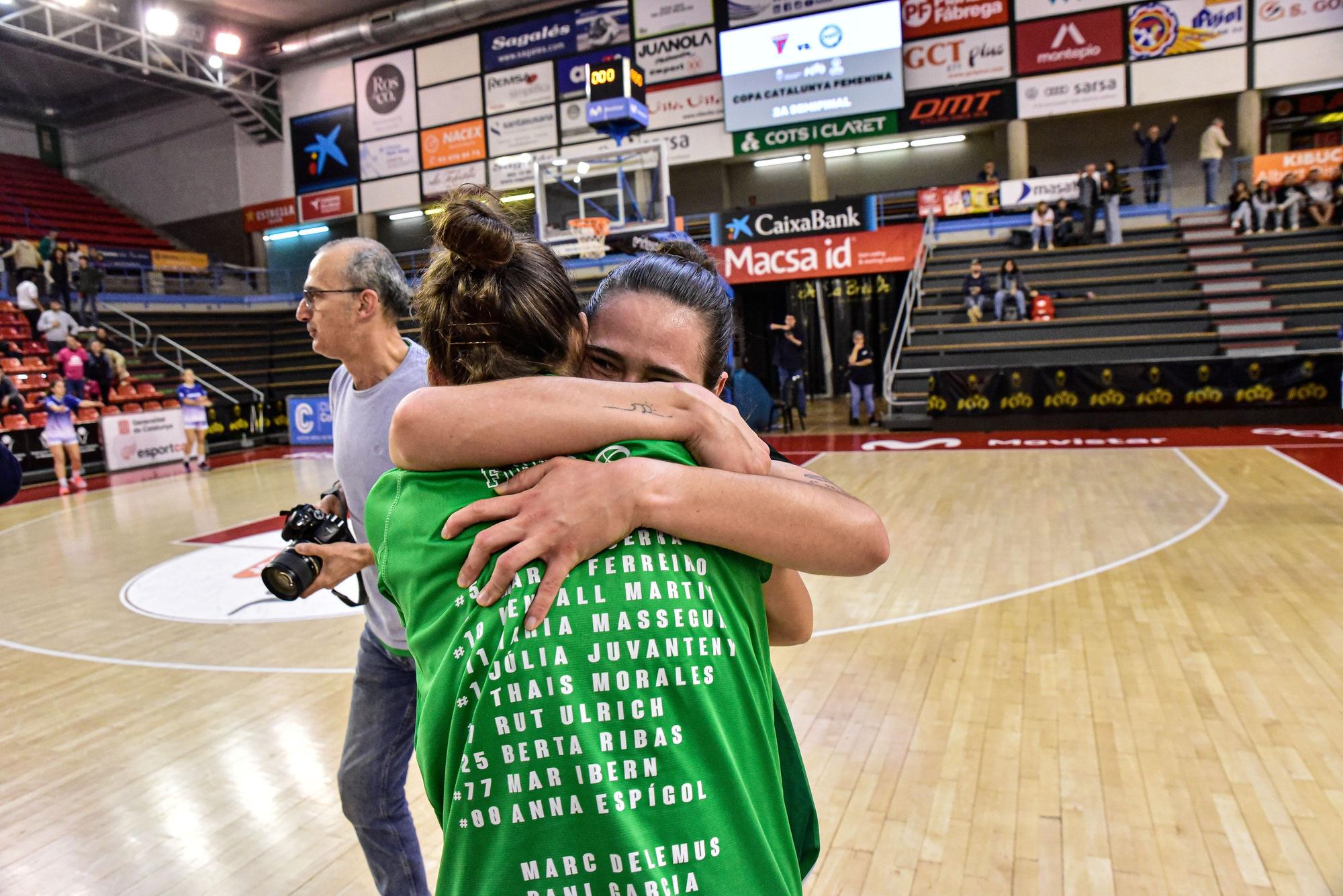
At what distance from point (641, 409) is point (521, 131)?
2199 cm

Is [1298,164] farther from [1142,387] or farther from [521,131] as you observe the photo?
[521,131]

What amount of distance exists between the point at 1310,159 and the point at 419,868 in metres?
19.1

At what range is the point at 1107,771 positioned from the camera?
3279 millimetres

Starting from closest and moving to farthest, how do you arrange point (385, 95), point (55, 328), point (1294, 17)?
point (55, 328)
point (1294, 17)
point (385, 95)

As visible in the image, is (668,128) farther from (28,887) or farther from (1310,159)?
(28,887)

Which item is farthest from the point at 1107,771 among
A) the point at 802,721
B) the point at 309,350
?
the point at 309,350

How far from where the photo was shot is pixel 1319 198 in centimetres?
1548

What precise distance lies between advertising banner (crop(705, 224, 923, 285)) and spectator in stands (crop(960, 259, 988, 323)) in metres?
1.06

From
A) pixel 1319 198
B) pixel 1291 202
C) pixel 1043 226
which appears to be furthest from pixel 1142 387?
pixel 1319 198

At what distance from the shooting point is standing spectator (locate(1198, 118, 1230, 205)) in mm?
16844

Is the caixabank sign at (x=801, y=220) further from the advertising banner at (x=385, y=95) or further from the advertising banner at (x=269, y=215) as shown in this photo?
the advertising banner at (x=269, y=215)

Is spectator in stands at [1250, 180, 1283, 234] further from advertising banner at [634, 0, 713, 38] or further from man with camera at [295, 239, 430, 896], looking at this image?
man with camera at [295, 239, 430, 896]

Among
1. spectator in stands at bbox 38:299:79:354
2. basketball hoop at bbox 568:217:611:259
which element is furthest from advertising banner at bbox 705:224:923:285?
spectator in stands at bbox 38:299:79:354

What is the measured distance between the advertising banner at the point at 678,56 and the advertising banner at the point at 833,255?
5850mm
